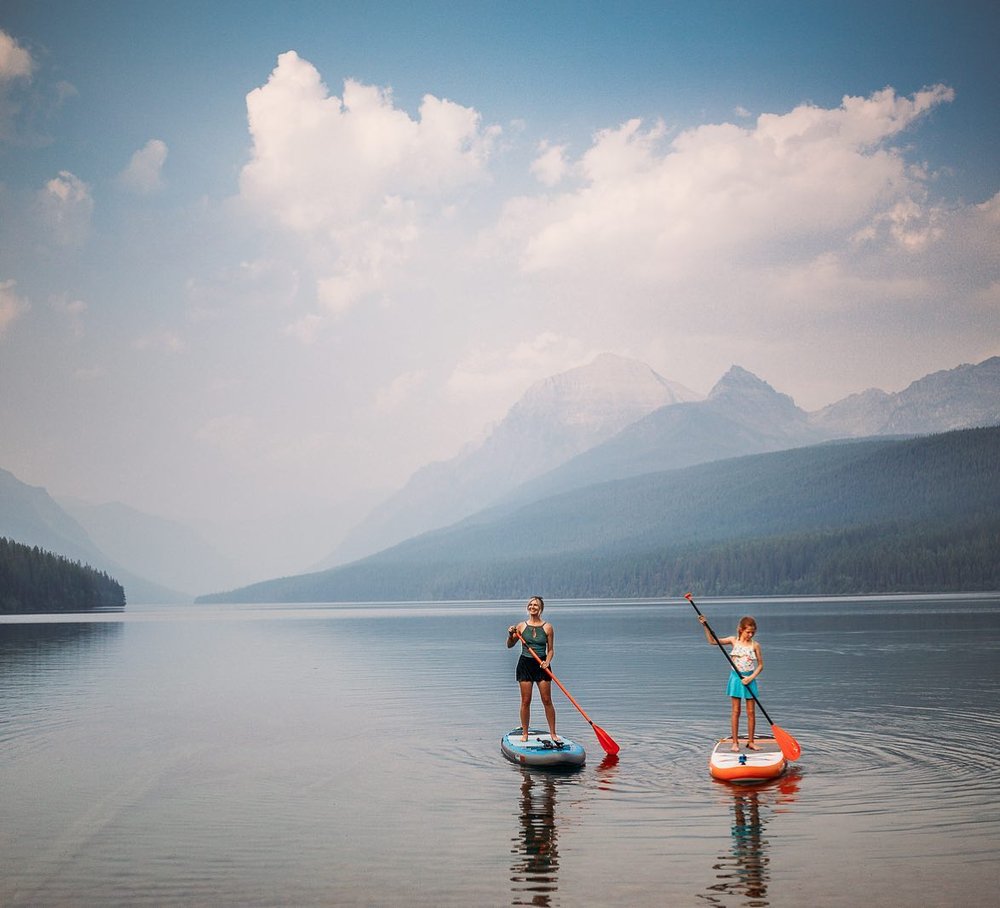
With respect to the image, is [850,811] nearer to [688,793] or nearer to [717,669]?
[688,793]

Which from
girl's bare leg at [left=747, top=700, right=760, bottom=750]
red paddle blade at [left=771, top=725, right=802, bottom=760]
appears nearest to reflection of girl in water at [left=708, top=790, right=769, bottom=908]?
girl's bare leg at [left=747, top=700, right=760, bottom=750]

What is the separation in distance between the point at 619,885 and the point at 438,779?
10.3 metres

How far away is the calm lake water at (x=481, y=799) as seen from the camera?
15.9m

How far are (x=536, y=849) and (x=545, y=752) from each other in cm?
770

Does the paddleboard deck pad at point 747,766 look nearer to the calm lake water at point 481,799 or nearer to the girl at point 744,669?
the calm lake water at point 481,799

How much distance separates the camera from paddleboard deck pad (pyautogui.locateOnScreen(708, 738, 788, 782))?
2316 centimetres

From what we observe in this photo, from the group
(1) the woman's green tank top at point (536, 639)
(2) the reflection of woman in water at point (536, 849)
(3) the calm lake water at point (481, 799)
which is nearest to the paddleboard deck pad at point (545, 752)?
(3) the calm lake water at point (481, 799)

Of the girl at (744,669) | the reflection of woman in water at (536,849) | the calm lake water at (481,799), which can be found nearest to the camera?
the reflection of woman in water at (536,849)

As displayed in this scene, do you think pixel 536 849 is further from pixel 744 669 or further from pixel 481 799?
pixel 744 669

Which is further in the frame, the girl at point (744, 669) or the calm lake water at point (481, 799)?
the girl at point (744, 669)

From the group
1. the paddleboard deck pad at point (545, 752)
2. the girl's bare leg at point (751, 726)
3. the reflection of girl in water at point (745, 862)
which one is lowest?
the reflection of girl in water at point (745, 862)

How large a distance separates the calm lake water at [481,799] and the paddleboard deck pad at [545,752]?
1.36 feet

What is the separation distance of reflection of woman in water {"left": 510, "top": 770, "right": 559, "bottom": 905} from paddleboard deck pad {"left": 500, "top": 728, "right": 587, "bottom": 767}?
103cm

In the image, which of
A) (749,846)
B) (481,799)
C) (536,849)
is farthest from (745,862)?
(481,799)
